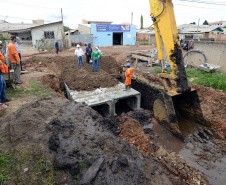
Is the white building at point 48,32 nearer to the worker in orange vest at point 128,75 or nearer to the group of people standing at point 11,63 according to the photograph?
the group of people standing at point 11,63

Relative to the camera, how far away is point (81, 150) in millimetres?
3051

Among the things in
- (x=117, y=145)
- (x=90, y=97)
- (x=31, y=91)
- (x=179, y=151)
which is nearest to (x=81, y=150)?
(x=117, y=145)

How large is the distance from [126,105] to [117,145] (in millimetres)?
5343

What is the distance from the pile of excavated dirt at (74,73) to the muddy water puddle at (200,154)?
428cm

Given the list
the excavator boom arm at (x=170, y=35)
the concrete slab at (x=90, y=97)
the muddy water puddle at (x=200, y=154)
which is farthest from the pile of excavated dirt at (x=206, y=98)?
the concrete slab at (x=90, y=97)

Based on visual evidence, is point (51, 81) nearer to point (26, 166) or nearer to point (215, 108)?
point (26, 166)

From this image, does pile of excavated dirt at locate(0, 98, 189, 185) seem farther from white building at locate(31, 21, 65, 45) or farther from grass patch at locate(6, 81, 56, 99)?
white building at locate(31, 21, 65, 45)

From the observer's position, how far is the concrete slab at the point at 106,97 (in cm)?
673

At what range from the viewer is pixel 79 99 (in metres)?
6.73

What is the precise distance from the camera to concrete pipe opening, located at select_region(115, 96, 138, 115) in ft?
26.7

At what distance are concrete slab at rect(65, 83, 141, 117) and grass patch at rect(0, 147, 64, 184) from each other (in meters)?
3.68

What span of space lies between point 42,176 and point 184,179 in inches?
105

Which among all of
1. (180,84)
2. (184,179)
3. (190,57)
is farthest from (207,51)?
(184,179)

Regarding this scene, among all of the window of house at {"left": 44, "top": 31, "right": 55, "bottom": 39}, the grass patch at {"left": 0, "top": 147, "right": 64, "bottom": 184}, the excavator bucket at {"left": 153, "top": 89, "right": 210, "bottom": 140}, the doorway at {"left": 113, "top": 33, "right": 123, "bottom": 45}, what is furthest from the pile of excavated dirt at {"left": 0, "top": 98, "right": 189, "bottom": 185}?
the doorway at {"left": 113, "top": 33, "right": 123, "bottom": 45}
